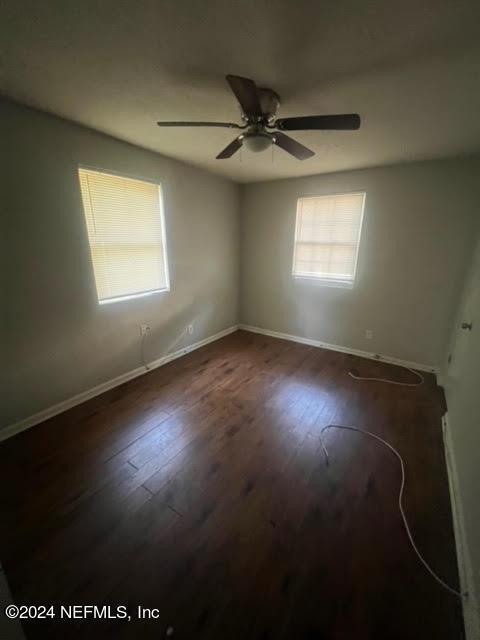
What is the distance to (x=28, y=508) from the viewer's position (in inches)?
55.3

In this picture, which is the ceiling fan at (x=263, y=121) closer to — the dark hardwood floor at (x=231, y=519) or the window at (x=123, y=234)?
the window at (x=123, y=234)

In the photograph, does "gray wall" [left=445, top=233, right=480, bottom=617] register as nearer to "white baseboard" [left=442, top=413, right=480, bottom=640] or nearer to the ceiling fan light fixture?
"white baseboard" [left=442, top=413, right=480, bottom=640]

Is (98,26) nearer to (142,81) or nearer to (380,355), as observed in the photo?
(142,81)

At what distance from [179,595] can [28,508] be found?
1.02 meters

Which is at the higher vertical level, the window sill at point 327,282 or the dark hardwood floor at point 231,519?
the window sill at point 327,282

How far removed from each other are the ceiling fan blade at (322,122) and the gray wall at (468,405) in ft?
5.58

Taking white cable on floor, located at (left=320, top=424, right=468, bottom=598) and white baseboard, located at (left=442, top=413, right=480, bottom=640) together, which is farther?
white cable on floor, located at (left=320, top=424, right=468, bottom=598)

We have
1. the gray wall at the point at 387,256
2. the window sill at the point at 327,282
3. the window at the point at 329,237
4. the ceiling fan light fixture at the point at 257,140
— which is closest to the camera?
the ceiling fan light fixture at the point at 257,140

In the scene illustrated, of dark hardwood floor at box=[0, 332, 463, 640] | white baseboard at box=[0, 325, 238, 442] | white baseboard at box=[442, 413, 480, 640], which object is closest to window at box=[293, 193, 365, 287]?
dark hardwood floor at box=[0, 332, 463, 640]

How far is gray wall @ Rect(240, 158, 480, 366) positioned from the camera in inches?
103

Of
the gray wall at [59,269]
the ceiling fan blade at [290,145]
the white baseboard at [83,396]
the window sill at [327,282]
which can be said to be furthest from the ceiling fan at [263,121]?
the white baseboard at [83,396]

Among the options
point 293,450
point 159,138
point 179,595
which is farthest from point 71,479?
point 159,138

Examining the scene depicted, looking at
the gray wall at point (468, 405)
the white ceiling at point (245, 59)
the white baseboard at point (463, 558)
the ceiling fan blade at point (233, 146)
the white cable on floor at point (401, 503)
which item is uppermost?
the white ceiling at point (245, 59)

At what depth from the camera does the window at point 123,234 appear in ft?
7.29
